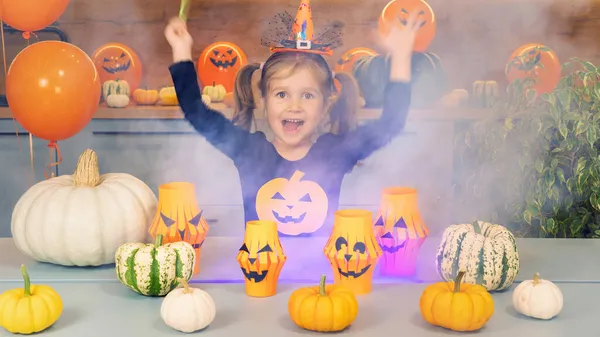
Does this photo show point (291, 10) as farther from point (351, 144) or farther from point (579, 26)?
point (351, 144)

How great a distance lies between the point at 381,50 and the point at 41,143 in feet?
5.39

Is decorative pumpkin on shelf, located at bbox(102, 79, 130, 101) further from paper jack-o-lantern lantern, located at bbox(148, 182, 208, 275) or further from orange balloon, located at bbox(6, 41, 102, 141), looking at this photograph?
paper jack-o-lantern lantern, located at bbox(148, 182, 208, 275)

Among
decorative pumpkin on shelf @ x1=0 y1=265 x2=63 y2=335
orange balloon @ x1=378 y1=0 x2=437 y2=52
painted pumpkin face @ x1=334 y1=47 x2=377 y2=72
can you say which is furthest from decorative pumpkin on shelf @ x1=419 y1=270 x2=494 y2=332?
painted pumpkin face @ x1=334 y1=47 x2=377 y2=72

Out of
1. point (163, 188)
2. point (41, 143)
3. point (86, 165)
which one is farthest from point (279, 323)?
point (41, 143)

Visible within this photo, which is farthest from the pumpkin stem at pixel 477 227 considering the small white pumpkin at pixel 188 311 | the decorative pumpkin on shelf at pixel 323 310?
the small white pumpkin at pixel 188 311

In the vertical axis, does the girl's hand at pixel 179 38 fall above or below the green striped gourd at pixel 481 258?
above

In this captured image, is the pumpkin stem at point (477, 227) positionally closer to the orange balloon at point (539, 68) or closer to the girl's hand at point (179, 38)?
the girl's hand at point (179, 38)

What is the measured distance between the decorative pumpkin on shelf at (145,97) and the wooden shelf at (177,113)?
147mm

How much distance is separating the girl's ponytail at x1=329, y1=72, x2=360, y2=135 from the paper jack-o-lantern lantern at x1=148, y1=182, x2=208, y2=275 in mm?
734

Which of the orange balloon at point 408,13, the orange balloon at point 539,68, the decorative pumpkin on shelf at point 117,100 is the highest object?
the orange balloon at point 408,13

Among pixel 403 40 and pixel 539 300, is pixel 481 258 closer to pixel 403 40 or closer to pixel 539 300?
pixel 539 300

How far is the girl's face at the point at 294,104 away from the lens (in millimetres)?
1529

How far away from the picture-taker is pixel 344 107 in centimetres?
173

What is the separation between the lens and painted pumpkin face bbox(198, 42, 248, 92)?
10.1ft
